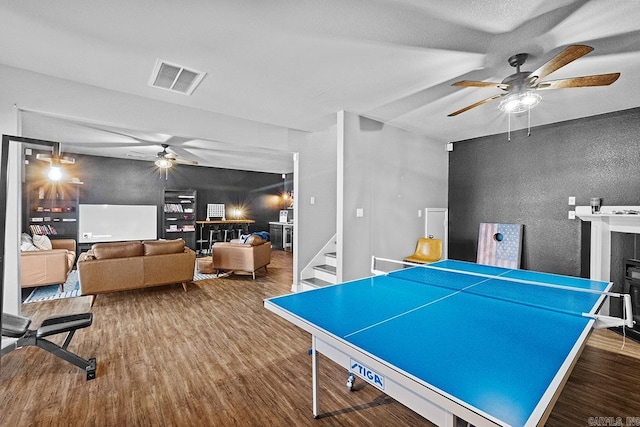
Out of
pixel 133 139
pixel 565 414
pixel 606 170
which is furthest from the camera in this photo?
pixel 133 139

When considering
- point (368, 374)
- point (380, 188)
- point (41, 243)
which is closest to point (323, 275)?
point (380, 188)

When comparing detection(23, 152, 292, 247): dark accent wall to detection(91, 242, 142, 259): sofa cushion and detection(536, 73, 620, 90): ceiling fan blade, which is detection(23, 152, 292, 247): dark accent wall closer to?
detection(91, 242, 142, 259): sofa cushion

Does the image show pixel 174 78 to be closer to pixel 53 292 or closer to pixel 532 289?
pixel 532 289

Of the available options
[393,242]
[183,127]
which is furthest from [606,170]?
[183,127]

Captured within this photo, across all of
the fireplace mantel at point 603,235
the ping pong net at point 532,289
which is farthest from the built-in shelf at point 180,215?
the fireplace mantel at point 603,235

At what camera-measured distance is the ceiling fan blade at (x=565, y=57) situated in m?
1.85

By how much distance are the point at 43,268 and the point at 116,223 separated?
358 centimetres

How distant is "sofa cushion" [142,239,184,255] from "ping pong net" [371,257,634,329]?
385 centimetres

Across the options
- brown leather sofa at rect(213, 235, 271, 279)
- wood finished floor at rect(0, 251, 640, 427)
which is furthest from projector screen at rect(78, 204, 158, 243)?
wood finished floor at rect(0, 251, 640, 427)

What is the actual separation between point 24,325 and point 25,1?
242 centimetres

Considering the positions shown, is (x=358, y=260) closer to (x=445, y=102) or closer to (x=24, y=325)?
(x=445, y=102)

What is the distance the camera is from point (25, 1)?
78.5 inches

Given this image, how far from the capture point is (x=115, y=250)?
14.2 feet

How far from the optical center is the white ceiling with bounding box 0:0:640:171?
2.02m
